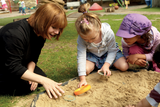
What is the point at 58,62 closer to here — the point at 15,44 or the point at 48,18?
the point at 15,44

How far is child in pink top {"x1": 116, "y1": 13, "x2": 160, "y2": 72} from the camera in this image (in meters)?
1.52

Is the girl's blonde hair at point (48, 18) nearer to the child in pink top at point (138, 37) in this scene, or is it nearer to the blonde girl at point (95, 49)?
the blonde girl at point (95, 49)

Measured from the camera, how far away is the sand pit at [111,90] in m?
1.44

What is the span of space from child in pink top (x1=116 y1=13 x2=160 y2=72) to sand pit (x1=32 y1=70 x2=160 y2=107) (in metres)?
0.19

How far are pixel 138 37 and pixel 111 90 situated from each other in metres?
0.62

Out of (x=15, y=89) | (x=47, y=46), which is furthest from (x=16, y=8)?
(x=15, y=89)

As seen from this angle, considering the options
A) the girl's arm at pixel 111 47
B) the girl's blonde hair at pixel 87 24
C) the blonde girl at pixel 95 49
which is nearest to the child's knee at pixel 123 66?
the blonde girl at pixel 95 49

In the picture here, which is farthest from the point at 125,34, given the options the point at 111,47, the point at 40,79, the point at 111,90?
the point at 40,79

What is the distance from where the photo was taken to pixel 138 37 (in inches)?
65.4

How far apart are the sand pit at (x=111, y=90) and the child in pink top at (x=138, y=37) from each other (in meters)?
0.19

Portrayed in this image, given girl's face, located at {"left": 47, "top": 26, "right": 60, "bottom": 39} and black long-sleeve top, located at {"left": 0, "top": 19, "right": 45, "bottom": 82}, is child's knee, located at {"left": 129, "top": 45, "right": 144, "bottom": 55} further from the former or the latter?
black long-sleeve top, located at {"left": 0, "top": 19, "right": 45, "bottom": 82}

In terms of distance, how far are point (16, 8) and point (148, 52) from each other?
20.8 m

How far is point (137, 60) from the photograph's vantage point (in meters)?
1.80

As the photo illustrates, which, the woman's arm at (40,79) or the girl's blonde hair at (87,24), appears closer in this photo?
the woman's arm at (40,79)
